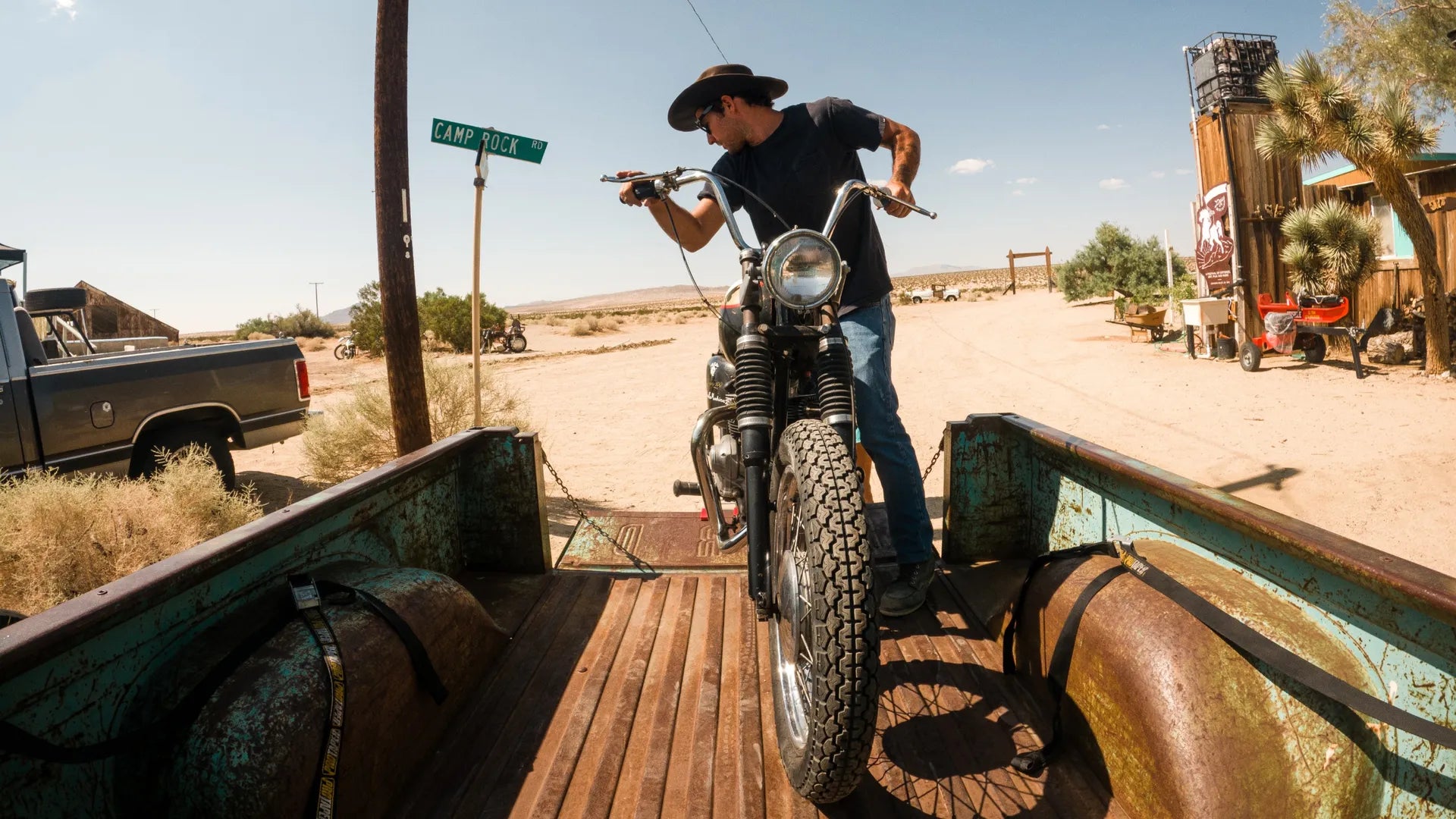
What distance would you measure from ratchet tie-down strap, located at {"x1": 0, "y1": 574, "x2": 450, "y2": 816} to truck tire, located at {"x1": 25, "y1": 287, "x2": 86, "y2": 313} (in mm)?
4482

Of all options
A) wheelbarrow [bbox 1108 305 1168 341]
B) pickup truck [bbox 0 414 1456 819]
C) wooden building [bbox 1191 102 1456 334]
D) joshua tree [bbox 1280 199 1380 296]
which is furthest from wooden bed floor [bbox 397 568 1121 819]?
wheelbarrow [bbox 1108 305 1168 341]

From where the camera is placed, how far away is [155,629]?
1.46 m

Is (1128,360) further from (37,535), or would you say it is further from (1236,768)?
(37,535)

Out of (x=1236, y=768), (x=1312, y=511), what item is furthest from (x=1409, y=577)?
(x=1312, y=511)

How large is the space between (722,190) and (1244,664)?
5.80ft

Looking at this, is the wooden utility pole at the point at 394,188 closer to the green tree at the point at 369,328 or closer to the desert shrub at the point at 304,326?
the green tree at the point at 369,328

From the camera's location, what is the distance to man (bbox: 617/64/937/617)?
2742mm

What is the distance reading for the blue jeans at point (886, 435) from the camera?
8.98 feet

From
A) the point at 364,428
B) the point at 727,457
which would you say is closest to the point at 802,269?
the point at 727,457

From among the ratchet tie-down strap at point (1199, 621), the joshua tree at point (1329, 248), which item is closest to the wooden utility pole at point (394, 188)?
the ratchet tie-down strap at point (1199, 621)

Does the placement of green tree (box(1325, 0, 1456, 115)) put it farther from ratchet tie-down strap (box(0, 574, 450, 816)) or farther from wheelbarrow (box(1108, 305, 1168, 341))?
ratchet tie-down strap (box(0, 574, 450, 816))

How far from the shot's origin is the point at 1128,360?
12.7 m

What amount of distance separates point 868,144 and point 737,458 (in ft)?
4.18

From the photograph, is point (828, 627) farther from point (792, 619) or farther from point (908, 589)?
point (908, 589)
